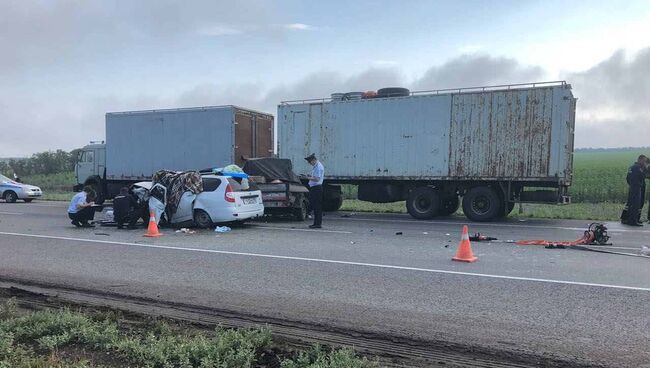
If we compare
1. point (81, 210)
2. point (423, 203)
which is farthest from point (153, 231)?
point (423, 203)

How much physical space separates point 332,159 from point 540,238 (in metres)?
7.77

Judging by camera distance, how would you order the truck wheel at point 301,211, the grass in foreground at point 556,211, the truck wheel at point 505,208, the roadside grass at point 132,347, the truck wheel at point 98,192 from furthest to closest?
the truck wheel at point 98,192, the grass in foreground at point 556,211, the truck wheel at point 505,208, the truck wheel at point 301,211, the roadside grass at point 132,347

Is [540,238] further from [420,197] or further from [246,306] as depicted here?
[246,306]

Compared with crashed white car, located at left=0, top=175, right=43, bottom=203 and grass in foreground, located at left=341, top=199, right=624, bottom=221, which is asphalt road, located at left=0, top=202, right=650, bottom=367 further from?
crashed white car, located at left=0, top=175, right=43, bottom=203

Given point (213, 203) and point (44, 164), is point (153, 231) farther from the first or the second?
point (44, 164)

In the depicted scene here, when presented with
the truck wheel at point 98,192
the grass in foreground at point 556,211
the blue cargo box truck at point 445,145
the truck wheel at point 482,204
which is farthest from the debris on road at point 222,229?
the truck wheel at point 98,192

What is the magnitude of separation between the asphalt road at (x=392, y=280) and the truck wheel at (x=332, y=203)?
6.67 m

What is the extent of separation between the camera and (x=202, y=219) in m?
13.5

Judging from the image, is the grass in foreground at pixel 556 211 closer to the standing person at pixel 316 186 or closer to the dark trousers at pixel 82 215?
the standing person at pixel 316 186

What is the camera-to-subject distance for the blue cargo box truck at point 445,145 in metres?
15.2

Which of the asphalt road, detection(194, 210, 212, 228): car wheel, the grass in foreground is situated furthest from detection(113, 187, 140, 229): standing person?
the grass in foreground

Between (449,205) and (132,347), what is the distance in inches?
580

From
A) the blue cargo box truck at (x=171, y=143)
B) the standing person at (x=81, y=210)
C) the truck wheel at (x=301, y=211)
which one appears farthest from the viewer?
the blue cargo box truck at (x=171, y=143)

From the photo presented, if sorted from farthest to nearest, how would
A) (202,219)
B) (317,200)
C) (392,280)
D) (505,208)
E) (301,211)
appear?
(505,208), (301,211), (317,200), (202,219), (392,280)
